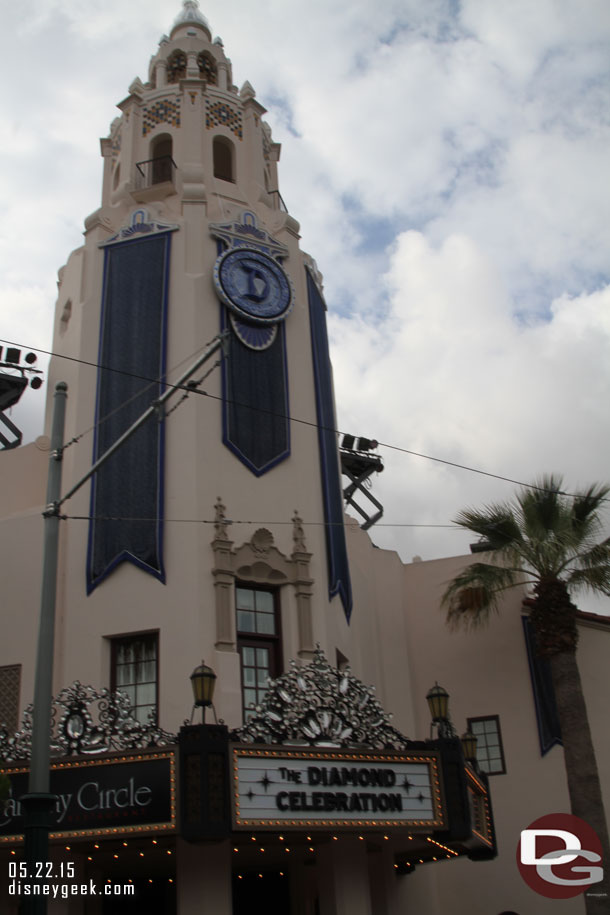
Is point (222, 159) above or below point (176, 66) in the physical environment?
below

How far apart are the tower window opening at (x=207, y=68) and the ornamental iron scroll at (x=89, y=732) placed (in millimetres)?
19818

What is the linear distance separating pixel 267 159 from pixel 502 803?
1920 centimetres

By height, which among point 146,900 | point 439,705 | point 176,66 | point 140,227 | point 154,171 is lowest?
point 146,900

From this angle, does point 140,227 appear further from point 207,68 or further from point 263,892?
point 263,892

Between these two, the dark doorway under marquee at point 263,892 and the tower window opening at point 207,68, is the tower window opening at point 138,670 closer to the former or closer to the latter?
the dark doorway under marquee at point 263,892

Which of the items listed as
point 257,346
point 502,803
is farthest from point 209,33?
point 502,803

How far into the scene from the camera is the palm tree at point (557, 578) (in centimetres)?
2147

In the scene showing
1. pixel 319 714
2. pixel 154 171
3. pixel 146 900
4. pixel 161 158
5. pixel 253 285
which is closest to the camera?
pixel 319 714

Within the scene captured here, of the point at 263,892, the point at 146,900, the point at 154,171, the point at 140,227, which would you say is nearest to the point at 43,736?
the point at 146,900

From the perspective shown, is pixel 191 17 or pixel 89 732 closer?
pixel 89 732

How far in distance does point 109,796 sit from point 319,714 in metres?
3.95

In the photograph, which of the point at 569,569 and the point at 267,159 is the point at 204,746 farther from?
the point at 267,159

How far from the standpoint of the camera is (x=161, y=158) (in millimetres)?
26531

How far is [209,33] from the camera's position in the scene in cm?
3152
